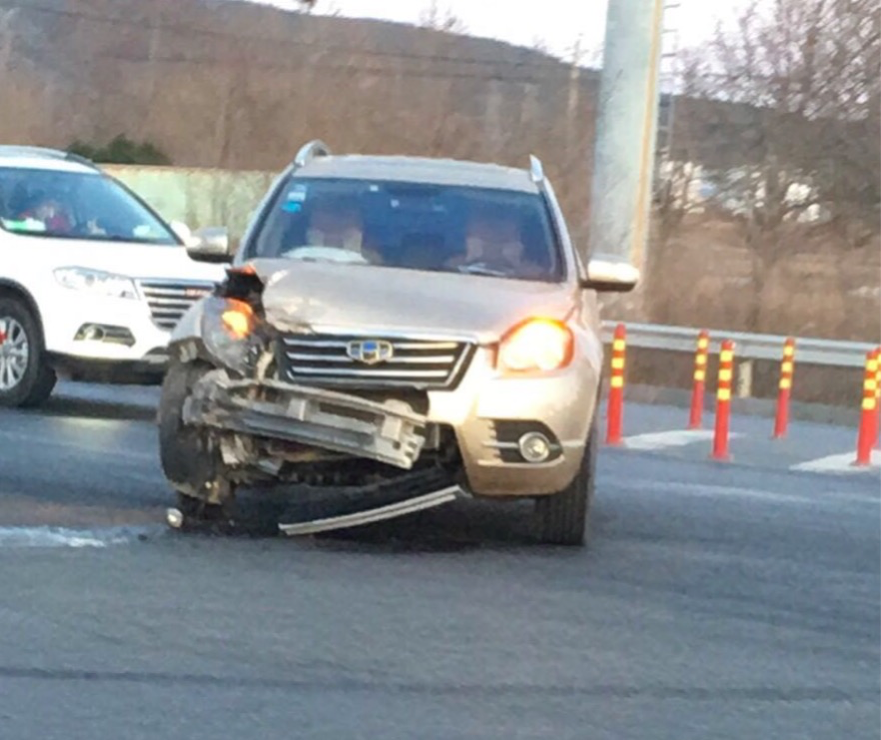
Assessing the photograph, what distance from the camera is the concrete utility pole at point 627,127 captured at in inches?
936

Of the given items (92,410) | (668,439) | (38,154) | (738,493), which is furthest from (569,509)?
(38,154)

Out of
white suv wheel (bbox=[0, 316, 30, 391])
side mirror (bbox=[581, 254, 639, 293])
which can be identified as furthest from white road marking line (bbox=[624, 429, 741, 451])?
side mirror (bbox=[581, 254, 639, 293])

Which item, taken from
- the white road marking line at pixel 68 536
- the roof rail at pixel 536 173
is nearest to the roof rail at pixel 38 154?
the roof rail at pixel 536 173

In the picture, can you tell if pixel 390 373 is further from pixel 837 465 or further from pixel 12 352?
pixel 837 465

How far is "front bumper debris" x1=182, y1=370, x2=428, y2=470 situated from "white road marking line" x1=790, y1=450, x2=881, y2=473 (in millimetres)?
6750

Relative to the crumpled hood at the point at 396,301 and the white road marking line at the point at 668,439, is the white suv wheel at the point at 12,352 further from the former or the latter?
the crumpled hood at the point at 396,301

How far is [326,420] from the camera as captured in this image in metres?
8.73

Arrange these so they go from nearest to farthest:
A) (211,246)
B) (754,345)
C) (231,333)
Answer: (231,333)
(211,246)
(754,345)

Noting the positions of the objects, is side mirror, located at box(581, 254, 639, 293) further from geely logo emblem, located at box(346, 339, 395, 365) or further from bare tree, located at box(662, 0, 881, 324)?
bare tree, located at box(662, 0, 881, 324)

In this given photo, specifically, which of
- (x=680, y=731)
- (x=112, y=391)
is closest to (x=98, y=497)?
(x=680, y=731)

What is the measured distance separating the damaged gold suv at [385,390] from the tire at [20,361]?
509cm

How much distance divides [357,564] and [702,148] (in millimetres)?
28144

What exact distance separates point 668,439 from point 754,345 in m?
5.75

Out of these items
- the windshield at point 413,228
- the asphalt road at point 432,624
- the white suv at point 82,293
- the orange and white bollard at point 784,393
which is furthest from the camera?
the orange and white bollard at point 784,393
